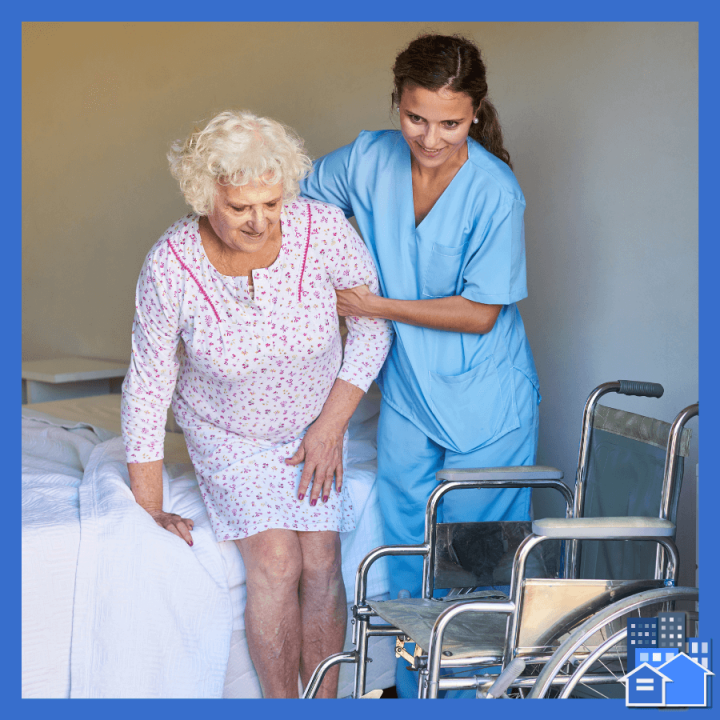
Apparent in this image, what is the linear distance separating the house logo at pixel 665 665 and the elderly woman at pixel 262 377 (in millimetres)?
719

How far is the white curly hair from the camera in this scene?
1.55m

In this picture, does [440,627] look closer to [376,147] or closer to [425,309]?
[425,309]

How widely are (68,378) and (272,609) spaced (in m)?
2.21

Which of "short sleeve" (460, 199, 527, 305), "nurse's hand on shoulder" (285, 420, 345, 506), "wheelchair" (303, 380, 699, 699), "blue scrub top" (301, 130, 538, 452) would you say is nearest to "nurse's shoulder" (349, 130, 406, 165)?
"blue scrub top" (301, 130, 538, 452)

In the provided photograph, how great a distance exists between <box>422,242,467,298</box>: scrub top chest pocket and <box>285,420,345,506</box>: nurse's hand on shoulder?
1.25 ft

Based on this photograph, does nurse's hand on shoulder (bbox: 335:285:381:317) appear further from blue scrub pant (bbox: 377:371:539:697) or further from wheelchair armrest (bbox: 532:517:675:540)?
wheelchair armrest (bbox: 532:517:675:540)

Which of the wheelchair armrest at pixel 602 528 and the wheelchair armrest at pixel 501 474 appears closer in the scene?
the wheelchair armrest at pixel 602 528

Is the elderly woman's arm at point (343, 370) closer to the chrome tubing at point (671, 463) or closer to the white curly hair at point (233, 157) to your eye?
the white curly hair at point (233, 157)

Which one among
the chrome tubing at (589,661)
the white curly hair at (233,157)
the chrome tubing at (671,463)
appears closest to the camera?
the chrome tubing at (589,661)

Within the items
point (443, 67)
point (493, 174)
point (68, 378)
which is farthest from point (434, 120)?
point (68, 378)

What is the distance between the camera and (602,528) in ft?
4.15

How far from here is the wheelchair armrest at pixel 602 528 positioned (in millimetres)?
1245

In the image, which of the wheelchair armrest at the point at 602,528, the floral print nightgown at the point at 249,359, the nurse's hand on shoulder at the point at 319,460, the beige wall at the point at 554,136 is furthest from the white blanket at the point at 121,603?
the beige wall at the point at 554,136

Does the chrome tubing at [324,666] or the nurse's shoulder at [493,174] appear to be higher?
the nurse's shoulder at [493,174]
